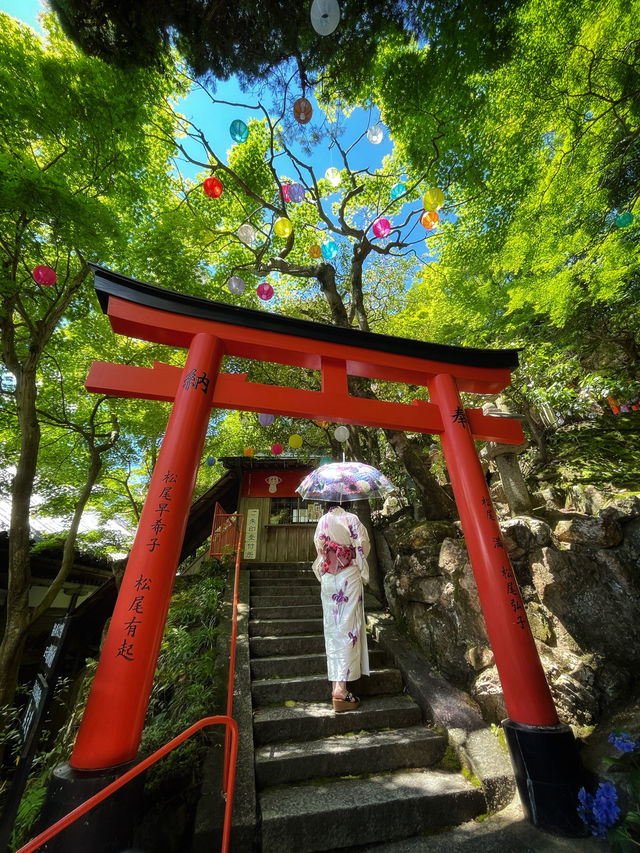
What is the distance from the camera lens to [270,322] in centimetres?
402

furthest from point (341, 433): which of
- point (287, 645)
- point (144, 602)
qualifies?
point (144, 602)

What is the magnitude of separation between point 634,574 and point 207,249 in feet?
33.5

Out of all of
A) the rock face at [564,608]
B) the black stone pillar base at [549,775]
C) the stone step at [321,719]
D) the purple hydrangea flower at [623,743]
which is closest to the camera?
the purple hydrangea flower at [623,743]

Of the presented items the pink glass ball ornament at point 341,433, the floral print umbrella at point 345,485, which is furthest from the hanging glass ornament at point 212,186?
the floral print umbrella at point 345,485

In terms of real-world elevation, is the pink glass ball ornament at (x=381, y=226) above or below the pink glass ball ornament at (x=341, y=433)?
above

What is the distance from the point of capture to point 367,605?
21.1 ft

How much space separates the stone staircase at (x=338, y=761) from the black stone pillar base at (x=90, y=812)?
47.8 inches

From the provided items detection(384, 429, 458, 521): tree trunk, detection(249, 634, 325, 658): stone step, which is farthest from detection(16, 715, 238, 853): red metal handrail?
detection(384, 429, 458, 521): tree trunk

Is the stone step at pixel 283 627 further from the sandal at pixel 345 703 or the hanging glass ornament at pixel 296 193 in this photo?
the hanging glass ornament at pixel 296 193

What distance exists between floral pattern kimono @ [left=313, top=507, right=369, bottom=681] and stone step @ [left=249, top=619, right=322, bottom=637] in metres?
1.36

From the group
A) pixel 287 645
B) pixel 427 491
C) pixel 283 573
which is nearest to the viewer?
pixel 287 645

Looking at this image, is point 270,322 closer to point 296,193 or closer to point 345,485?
point 345,485

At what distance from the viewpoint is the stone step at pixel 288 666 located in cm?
450

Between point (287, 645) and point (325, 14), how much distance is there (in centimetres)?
830
